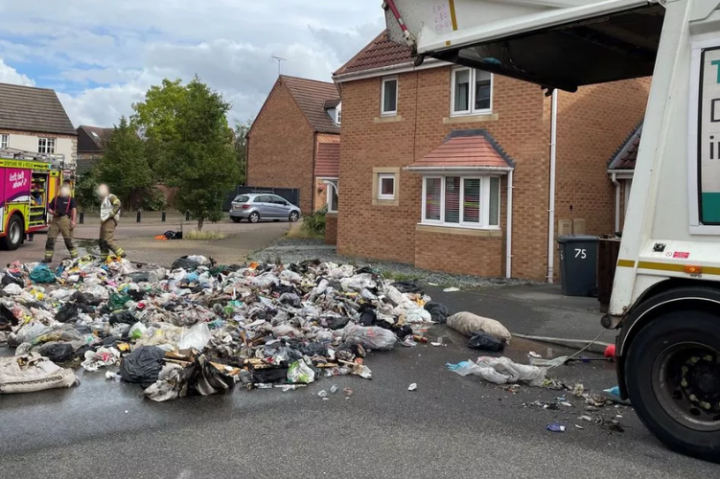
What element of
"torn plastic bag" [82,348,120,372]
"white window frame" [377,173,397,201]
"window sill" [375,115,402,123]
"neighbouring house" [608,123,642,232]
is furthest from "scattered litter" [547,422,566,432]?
"window sill" [375,115,402,123]

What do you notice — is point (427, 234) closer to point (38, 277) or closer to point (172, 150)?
point (38, 277)

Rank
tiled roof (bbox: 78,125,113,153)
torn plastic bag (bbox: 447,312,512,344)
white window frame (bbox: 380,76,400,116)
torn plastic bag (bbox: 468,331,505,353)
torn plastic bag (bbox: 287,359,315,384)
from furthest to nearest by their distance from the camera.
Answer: tiled roof (bbox: 78,125,113,153), white window frame (bbox: 380,76,400,116), torn plastic bag (bbox: 447,312,512,344), torn plastic bag (bbox: 468,331,505,353), torn plastic bag (bbox: 287,359,315,384)

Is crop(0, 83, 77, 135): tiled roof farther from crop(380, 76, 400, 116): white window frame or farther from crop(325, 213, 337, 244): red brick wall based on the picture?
crop(380, 76, 400, 116): white window frame

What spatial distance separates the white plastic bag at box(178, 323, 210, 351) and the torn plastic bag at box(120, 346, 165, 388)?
0.38 meters

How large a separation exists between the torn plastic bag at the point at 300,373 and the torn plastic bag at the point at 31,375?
1974mm

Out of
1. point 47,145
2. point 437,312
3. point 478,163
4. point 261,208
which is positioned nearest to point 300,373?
point 437,312

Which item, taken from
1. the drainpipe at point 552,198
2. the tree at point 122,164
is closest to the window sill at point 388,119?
the drainpipe at point 552,198

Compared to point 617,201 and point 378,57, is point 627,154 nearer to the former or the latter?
point 617,201

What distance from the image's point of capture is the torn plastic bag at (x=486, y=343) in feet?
25.4

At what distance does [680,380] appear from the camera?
4.41 metres

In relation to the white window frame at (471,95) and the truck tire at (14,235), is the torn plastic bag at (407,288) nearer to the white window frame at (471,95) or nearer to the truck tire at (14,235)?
the white window frame at (471,95)

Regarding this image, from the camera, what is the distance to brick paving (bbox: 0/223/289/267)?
16.6 m

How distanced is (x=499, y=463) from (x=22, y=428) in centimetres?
345

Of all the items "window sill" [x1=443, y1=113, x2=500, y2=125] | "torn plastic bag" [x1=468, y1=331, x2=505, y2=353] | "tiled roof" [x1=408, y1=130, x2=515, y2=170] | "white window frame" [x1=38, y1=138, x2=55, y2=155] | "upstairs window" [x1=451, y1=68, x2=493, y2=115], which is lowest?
"torn plastic bag" [x1=468, y1=331, x2=505, y2=353]
